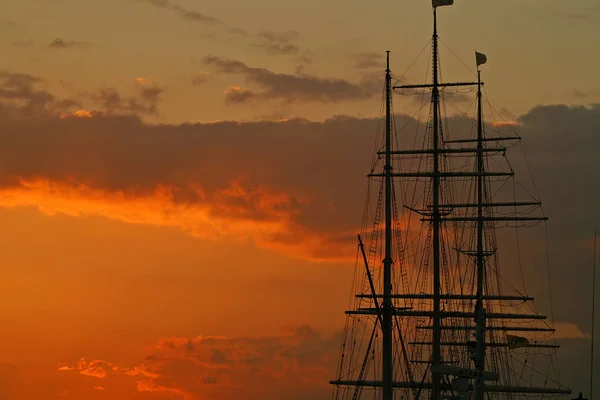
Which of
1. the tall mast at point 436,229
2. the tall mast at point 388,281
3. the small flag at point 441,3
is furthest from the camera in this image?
the tall mast at point 436,229

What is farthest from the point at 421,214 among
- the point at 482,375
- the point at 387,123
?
the point at 482,375

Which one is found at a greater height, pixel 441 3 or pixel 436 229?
pixel 441 3

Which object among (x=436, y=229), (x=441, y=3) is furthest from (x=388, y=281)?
(x=441, y=3)

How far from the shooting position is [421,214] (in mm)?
194250

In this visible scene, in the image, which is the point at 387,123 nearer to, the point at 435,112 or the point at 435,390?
the point at 435,112

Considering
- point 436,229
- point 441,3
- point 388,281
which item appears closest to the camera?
point 388,281

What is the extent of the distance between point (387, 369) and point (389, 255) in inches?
504

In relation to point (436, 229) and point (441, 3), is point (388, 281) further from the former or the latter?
point (441, 3)

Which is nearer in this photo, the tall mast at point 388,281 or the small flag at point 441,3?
the tall mast at point 388,281

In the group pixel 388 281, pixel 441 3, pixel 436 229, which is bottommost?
pixel 388 281

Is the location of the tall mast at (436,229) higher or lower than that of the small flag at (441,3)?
lower

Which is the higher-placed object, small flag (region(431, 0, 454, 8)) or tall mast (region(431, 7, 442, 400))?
small flag (region(431, 0, 454, 8))

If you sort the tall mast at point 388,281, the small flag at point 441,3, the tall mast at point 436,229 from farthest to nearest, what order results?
the tall mast at point 436,229 < the small flag at point 441,3 < the tall mast at point 388,281

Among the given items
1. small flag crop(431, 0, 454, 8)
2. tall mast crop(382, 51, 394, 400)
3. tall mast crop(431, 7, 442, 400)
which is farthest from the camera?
tall mast crop(431, 7, 442, 400)
